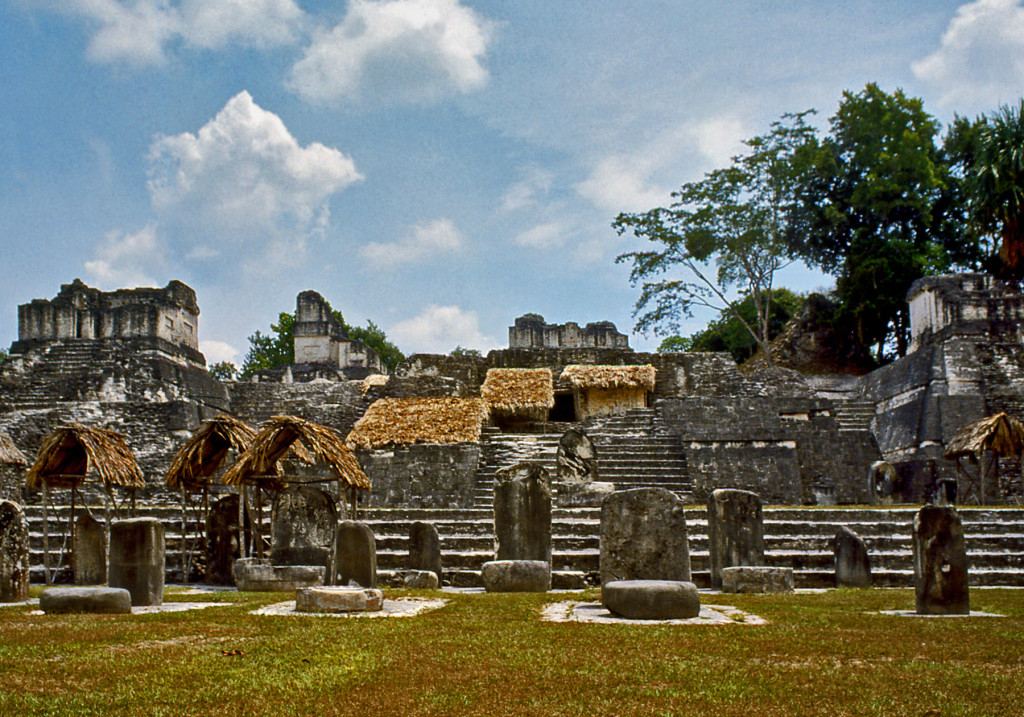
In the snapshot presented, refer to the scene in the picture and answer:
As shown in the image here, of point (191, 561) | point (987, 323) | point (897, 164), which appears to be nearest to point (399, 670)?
point (191, 561)

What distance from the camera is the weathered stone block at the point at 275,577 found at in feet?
28.7

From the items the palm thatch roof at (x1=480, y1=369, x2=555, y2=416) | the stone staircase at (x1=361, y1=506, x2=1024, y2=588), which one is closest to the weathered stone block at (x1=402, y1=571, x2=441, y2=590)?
the stone staircase at (x1=361, y1=506, x2=1024, y2=588)

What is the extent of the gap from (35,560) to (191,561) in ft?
7.04

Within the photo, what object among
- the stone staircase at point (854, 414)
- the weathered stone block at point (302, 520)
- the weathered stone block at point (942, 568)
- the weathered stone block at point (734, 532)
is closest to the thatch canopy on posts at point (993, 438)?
the stone staircase at point (854, 414)

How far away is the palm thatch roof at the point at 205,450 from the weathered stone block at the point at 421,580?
247 centimetres

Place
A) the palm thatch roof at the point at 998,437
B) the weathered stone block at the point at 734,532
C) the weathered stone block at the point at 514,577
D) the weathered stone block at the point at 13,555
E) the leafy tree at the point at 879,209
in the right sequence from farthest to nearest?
the leafy tree at the point at 879,209 < the palm thatch roof at the point at 998,437 < the weathered stone block at the point at 734,532 < the weathered stone block at the point at 514,577 < the weathered stone block at the point at 13,555

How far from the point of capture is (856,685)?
13.1ft

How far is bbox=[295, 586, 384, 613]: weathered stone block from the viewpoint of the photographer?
669 centimetres

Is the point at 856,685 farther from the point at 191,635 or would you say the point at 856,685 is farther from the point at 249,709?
the point at 191,635

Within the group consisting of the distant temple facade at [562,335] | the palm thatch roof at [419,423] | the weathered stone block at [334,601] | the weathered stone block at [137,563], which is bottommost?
the weathered stone block at [334,601]

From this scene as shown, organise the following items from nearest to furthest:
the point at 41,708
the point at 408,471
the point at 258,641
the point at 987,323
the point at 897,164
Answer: the point at 41,708 → the point at 258,641 → the point at 408,471 → the point at 987,323 → the point at 897,164

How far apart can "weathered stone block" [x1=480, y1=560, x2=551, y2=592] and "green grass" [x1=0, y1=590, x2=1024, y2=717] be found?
2.40 m

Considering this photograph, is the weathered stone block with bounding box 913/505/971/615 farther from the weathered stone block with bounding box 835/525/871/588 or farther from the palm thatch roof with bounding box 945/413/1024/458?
the palm thatch roof with bounding box 945/413/1024/458

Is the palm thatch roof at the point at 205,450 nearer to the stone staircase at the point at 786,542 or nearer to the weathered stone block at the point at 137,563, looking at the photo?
the stone staircase at the point at 786,542
